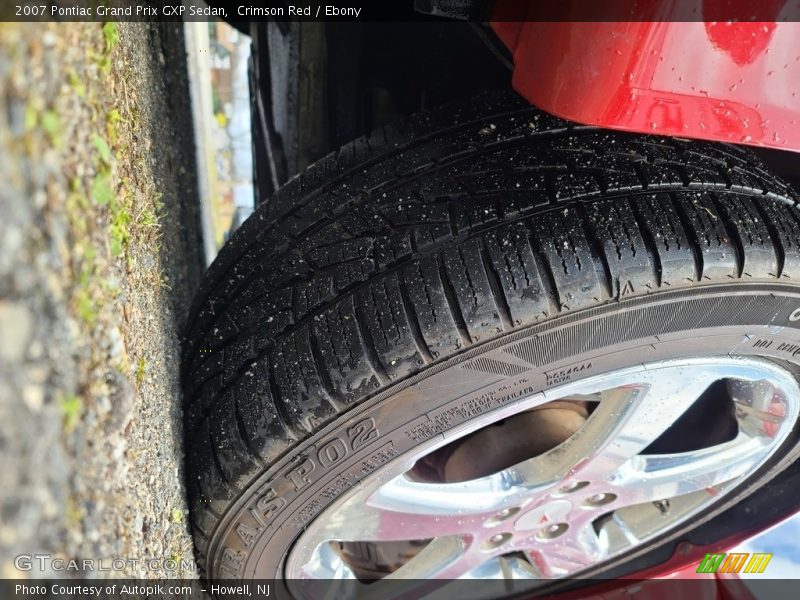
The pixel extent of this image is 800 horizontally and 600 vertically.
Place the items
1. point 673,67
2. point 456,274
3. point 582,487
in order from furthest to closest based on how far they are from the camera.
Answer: point 582,487
point 456,274
point 673,67

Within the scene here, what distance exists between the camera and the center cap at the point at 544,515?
4.01 feet

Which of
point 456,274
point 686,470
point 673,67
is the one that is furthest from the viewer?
point 686,470

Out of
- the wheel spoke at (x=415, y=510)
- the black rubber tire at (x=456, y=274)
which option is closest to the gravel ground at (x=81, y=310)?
the black rubber tire at (x=456, y=274)

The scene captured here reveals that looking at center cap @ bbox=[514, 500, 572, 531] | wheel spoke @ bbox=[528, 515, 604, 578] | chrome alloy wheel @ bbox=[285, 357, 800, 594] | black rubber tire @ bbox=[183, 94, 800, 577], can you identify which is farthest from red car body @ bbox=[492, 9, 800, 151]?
wheel spoke @ bbox=[528, 515, 604, 578]

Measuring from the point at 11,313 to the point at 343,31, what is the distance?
3.42 ft

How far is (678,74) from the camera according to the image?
687 mm

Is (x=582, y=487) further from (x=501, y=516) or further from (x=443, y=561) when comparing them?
(x=443, y=561)

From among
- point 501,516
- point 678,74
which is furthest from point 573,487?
point 678,74

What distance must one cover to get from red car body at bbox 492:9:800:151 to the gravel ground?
19.5 inches

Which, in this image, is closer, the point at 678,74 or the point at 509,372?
the point at 678,74

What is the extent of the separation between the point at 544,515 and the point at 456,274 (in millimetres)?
623

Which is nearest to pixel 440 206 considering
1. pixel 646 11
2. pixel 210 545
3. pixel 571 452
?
pixel 646 11

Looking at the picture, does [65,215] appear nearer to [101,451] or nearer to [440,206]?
[101,451]

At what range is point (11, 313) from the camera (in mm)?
421
